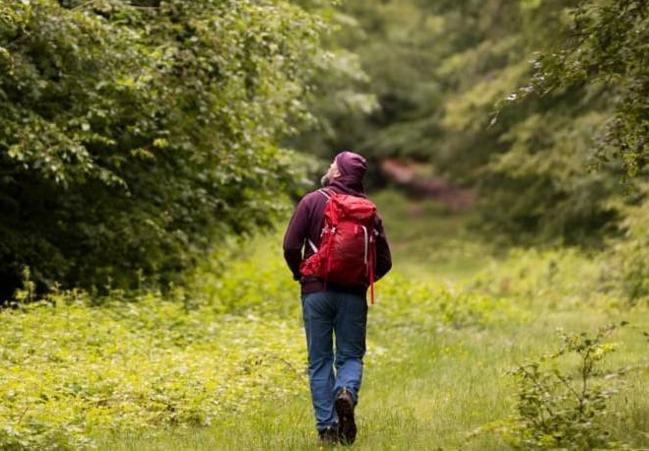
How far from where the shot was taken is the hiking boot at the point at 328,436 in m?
8.18

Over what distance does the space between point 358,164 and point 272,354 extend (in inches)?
150

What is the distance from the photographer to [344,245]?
814cm

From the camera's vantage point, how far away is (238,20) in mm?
13758

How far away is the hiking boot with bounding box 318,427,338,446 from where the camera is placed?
818cm

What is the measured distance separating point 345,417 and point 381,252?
4.22 feet

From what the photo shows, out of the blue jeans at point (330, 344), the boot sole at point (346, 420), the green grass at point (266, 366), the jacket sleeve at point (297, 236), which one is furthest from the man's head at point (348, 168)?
the green grass at point (266, 366)

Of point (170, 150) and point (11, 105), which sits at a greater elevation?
point (170, 150)

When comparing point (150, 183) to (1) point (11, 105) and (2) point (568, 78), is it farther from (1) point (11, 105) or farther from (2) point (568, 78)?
(2) point (568, 78)

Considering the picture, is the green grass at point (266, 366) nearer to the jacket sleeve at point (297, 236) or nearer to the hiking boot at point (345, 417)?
the hiking boot at point (345, 417)

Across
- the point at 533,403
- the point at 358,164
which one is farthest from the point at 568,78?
the point at 533,403

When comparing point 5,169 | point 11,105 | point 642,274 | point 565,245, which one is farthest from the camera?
point 565,245

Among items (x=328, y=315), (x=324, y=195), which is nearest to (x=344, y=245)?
(x=324, y=195)

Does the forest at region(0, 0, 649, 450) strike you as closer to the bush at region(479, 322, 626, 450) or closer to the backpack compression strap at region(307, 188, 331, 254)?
the bush at region(479, 322, 626, 450)

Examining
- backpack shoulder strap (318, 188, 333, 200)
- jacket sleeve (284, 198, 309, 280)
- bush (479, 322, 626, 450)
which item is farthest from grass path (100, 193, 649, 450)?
backpack shoulder strap (318, 188, 333, 200)
